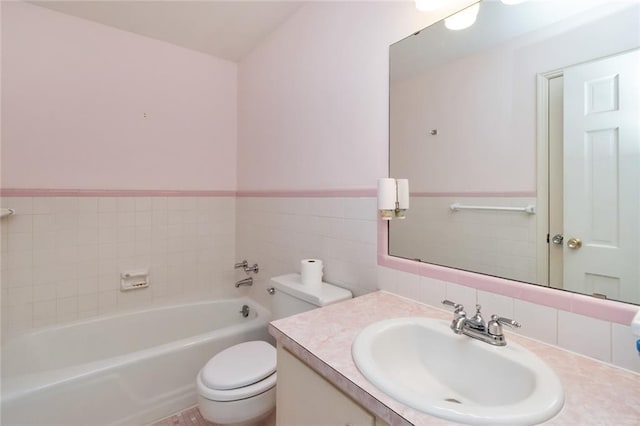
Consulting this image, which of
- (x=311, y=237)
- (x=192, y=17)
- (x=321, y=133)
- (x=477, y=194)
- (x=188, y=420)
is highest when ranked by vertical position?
(x=192, y=17)

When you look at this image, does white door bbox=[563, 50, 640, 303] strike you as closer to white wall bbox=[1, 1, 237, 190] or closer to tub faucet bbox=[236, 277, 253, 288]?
tub faucet bbox=[236, 277, 253, 288]

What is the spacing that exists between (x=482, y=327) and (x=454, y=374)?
164 mm

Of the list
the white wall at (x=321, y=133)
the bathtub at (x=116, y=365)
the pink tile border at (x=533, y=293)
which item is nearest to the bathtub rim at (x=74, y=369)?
the bathtub at (x=116, y=365)

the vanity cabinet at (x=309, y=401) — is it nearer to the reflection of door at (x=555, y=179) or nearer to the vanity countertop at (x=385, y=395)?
the vanity countertop at (x=385, y=395)

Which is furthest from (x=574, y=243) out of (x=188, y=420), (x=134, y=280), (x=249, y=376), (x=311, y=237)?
(x=134, y=280)

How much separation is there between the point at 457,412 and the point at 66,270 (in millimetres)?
2390

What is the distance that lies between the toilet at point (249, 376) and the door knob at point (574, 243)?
0.88 meters

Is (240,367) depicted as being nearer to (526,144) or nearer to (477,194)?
(477,194)

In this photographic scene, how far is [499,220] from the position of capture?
104 cm

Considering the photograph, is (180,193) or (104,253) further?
(180,193)

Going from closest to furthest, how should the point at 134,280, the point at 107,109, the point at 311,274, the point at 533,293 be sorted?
the point at 533,293 → the point at 311,274 → the point at 107,109 → the point at 134,280

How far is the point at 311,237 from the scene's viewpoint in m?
1.78

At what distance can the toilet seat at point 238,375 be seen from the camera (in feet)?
4.15

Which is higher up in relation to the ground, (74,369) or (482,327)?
(482,327)
